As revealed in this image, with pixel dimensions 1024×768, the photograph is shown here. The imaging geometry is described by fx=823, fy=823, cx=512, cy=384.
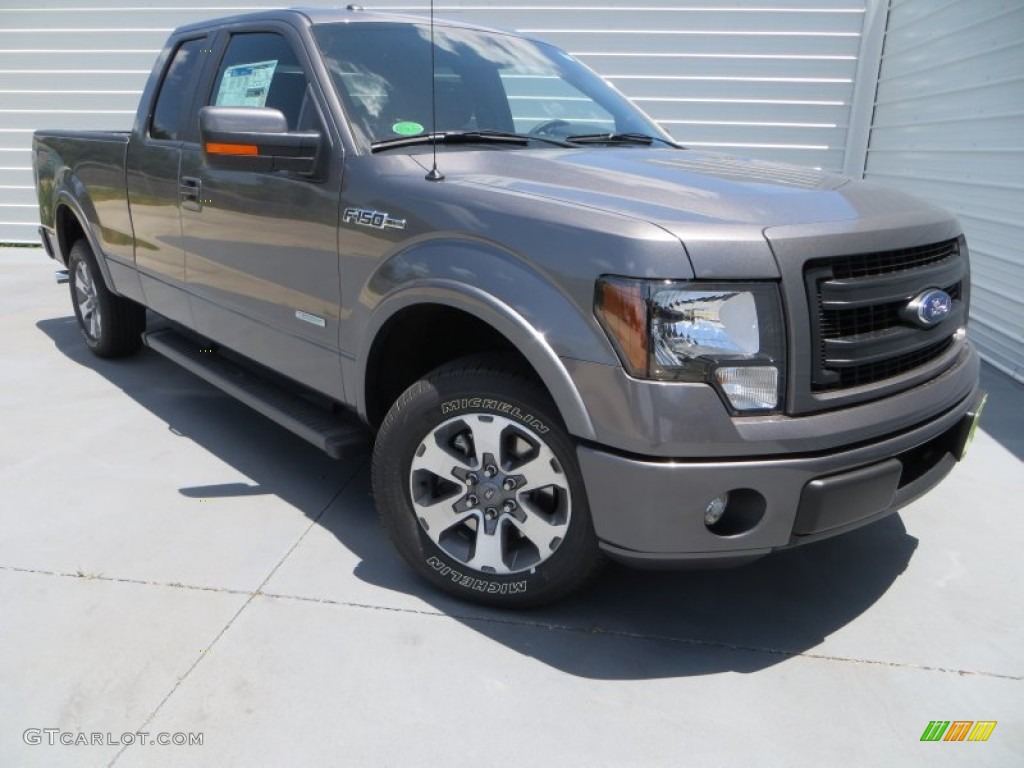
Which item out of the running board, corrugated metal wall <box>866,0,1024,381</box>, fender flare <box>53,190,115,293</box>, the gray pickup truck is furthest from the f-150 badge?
corrugated metal wall <box>866,0,1024,381</box>

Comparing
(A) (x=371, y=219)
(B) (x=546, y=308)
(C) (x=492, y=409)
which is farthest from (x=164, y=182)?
(B) (x=546, y=308)

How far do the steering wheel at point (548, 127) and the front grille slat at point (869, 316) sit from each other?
1.54 m

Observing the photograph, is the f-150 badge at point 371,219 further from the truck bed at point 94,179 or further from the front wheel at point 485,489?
the truck bed at point 94,179

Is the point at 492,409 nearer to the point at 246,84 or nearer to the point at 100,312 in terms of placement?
the point at 246,84

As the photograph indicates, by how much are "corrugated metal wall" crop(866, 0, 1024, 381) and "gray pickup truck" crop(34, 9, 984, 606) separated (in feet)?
12.0

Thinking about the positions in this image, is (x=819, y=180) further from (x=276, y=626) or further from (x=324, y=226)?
(x=276, y=626)

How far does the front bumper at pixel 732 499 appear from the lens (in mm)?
2166

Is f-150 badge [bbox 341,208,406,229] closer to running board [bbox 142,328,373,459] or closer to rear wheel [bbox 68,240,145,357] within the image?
running board [bbox 142,328,373,459]

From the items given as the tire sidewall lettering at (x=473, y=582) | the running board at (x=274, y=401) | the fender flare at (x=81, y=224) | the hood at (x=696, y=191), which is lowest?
the tire sidewall lettering at (x=473, y=582)

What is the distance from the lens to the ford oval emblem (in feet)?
8.02

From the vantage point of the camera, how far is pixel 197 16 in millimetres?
9305

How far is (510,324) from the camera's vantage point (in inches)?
92.7

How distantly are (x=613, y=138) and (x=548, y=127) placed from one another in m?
0.28

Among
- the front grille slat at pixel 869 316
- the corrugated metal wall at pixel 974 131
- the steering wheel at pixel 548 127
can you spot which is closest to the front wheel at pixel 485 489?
the front grille slat at pixel 869 316
